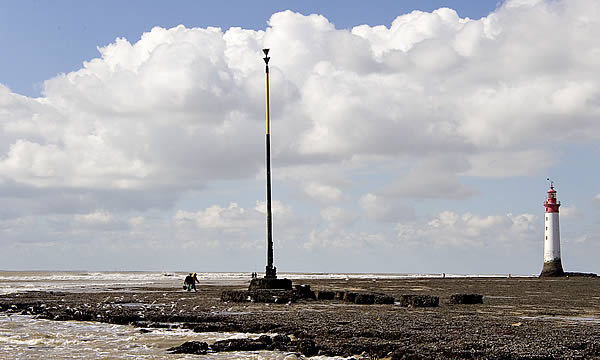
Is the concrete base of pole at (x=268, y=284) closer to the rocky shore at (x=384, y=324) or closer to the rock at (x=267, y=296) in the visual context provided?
the rock at (x=267, y=296)

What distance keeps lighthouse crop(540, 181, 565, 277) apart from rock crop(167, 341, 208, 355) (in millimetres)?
72772

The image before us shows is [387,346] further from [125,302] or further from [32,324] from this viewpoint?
[125,302]

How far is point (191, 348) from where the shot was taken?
722 inches

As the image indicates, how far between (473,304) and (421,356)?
18.5m

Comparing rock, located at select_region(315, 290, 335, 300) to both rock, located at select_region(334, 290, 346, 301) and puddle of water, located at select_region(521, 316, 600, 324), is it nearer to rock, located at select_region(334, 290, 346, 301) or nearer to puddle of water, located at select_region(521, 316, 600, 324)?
rock, located at select_region(334, 290, 346, 301)

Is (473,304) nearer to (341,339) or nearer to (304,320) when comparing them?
(304,320)

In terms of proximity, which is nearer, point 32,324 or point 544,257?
point 32,324

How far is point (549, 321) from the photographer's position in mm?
24344

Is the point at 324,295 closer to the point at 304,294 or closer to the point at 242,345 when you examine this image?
the point at 304,294

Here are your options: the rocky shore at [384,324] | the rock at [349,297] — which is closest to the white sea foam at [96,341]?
the rocky shore at [384,324]

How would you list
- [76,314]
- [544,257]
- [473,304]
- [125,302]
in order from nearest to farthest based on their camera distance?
1. [76,314]
2. [473,304]
3. [125,302]
4. [544,257]

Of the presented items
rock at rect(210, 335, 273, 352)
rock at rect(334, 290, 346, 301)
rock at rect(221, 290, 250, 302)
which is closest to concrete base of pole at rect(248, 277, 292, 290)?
rock at rect(221, 290, 250, 302)

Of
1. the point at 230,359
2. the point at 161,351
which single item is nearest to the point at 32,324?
the point at 161,351

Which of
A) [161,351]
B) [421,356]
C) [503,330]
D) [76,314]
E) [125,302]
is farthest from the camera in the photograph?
[125,302]
